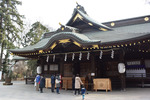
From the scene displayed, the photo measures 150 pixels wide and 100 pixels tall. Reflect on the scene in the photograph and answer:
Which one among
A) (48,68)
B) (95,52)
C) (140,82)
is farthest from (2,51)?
(140,82)

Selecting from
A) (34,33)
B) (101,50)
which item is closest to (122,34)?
(101,50)

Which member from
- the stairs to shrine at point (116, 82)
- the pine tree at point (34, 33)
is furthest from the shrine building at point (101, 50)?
the pine tree at point (34, 33)

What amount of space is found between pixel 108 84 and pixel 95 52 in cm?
301

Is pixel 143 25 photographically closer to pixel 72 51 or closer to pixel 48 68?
pixel 72 51

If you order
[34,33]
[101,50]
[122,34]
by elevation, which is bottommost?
[101,50]

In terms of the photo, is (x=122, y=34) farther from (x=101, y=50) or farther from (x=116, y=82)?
(x=116, y=82)

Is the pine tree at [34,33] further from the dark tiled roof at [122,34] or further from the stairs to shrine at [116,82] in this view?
the stairs to shrine at [116,82]

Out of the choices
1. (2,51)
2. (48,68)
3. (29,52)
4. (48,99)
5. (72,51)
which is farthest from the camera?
(2,51)

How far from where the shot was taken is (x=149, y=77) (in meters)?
13.8

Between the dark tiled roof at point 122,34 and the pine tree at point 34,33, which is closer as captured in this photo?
the dark tiled roof at point 122,34

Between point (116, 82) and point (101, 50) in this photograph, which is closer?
point (101, 50)

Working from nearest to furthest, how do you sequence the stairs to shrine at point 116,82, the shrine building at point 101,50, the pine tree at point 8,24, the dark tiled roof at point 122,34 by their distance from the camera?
the dark tiled roof at point 122,34 < the shrine building at point 101,50 < the stairs to shrine at point 116,82 < the pine tree at point 8,24

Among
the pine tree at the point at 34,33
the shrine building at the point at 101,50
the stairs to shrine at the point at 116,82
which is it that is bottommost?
the stairs to shrine at the point at 116,82

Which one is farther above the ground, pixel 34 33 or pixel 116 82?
pixel 34 33
